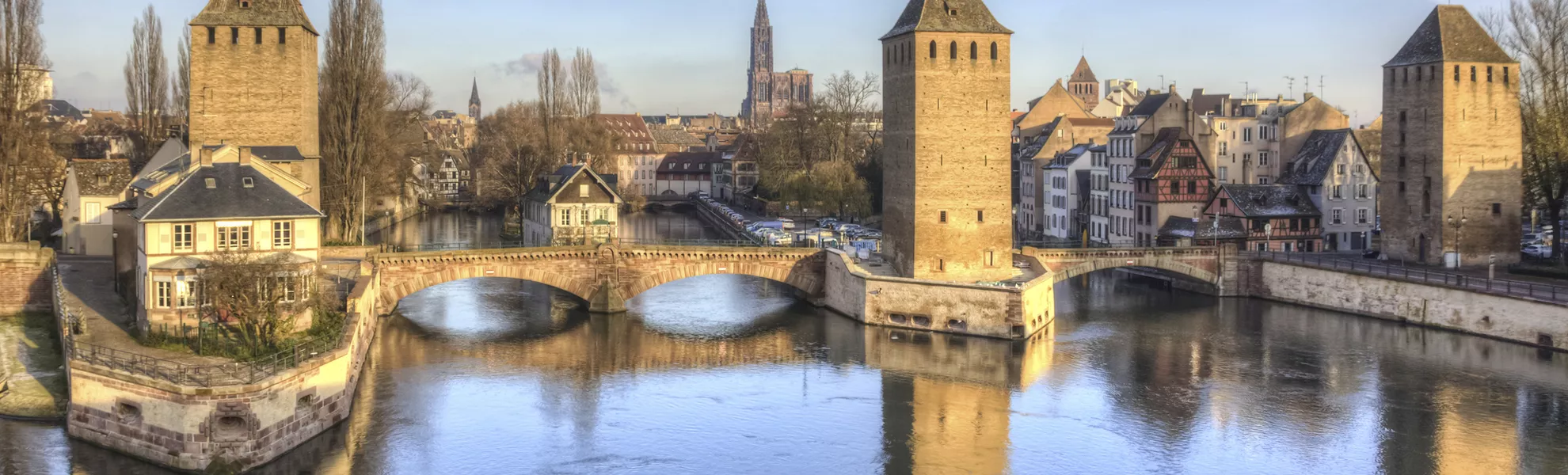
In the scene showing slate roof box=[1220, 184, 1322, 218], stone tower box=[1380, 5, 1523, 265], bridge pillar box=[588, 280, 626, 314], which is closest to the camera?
bridge pillar box=[588, 280, 626, 314]

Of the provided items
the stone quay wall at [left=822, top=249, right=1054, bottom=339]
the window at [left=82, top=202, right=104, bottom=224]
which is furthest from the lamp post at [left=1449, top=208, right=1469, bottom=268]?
the window at [left=82, top=202, right=104, bottom=224]

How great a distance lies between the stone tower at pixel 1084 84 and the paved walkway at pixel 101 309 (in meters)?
97.9

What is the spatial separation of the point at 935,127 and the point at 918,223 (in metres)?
3.24

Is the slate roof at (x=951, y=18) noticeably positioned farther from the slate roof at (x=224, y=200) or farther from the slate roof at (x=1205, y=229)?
the slate roof at (x=224, y=200)

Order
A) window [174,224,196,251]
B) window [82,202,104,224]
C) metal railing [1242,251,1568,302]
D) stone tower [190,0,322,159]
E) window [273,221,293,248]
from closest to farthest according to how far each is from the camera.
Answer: window [174,224,196,251] → window [273,221,293,248] → metal railing [1242,251,1568,302] → stone tower [190,0,322,159] → window [82,202,104,224]

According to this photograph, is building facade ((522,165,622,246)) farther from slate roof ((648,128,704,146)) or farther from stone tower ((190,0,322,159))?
slate roof ((648,128,704,146))

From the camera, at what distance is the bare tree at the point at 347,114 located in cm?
5681

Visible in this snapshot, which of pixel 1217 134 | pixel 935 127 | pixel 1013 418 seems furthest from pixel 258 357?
pixel 1217 134

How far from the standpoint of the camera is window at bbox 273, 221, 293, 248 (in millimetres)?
35406

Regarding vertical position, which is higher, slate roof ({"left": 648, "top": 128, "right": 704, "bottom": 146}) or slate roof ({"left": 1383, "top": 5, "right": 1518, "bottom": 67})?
slate roof ({"left": 648, "top": 128, "right": 704, "bottom": 146})

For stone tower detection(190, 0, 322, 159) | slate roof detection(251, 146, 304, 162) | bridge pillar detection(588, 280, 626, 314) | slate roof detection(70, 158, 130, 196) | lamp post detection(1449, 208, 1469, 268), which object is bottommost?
bridge pillar detection(588, 280, 626, 314)

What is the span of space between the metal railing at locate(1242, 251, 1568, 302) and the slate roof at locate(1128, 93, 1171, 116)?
39.1 feet

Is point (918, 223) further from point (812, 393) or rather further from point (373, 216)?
point (373, 216)

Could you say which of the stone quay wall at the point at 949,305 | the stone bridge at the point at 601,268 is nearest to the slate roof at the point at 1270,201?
the stone quay wall at the point at 949,305
